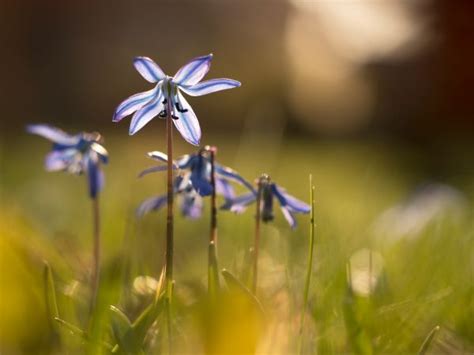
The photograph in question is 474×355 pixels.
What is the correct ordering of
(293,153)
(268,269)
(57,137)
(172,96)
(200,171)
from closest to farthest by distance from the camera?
(172,96) → (200,171) → (57,137) → (268,269) → (293,153)

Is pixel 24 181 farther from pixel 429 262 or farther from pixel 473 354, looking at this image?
pixel 473 354

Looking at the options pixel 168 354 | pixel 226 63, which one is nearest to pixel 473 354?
pixel 168 354

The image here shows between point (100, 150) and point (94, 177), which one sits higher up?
point (100, 150)

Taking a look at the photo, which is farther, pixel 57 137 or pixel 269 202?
pixel 57 137

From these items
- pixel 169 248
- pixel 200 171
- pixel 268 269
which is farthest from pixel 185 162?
pixel 268 269

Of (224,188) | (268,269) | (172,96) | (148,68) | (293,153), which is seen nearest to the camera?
(148,68)

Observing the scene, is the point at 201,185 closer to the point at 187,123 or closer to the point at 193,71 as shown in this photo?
the point at 187,123
